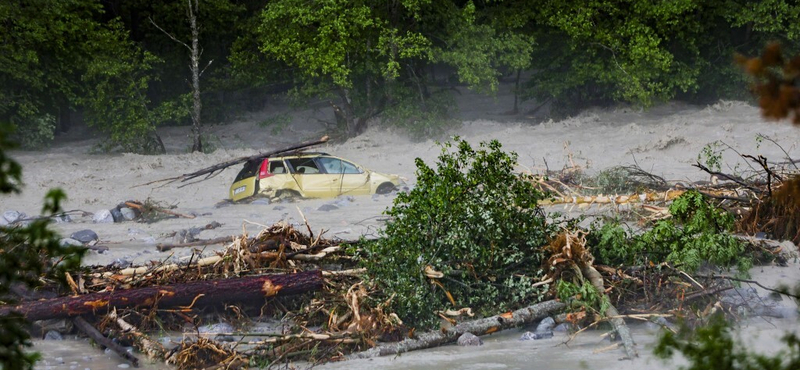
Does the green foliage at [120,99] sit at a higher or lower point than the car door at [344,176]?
higher

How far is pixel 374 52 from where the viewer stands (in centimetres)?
2384

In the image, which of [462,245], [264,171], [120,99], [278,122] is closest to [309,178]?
[264,171]

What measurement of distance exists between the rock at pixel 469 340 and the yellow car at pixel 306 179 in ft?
30.2

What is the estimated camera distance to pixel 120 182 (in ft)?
63.4

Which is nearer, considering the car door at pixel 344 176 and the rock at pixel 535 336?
the rock at pixel 535 336

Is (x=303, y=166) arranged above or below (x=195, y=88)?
below

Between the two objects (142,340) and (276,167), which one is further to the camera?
(276,167)

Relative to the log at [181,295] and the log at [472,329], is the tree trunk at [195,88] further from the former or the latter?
the log at [472,329]

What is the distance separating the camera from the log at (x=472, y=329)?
23.2 feet

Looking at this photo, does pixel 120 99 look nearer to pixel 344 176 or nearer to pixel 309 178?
pixel 309 178

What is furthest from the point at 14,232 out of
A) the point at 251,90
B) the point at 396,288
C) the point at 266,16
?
the point at 251,90

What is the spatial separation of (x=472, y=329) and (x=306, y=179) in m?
9.29

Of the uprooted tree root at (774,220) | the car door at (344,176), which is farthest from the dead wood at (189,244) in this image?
the uprooted tree root at (774,220)

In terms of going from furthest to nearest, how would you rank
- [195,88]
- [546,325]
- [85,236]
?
[195,88] → [85,236] → [546,325]
